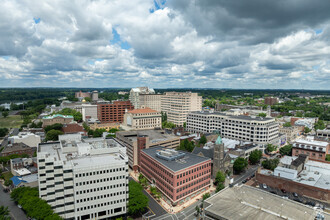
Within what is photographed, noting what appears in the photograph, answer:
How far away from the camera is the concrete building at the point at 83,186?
6988 cm

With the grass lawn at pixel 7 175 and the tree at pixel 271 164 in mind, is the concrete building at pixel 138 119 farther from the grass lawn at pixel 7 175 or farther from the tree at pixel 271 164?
the tree at pixel 271 164

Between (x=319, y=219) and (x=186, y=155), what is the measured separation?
182ft

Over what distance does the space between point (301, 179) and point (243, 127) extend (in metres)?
71.5

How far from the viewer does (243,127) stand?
162 m

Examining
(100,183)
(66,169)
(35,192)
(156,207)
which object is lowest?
(156,207)

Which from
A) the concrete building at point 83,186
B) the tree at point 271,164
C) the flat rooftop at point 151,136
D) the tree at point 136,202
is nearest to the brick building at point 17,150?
the flat rooftop at point 151,136

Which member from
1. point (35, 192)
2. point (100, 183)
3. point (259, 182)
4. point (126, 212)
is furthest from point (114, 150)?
point (259, 182)

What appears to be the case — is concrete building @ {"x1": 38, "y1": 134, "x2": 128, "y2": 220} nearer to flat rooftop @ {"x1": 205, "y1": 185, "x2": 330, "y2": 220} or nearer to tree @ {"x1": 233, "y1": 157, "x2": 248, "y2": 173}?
flat rooftop @ {"x1": 205, "y1": 185, "x2": 330, "y2": 220}

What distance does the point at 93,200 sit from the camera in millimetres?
72375

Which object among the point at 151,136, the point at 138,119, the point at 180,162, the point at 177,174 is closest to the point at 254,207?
the point at 177,174

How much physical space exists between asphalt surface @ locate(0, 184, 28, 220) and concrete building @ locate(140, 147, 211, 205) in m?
52.8

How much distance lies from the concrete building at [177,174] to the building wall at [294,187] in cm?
2603

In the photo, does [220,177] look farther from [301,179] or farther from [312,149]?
[312,149]

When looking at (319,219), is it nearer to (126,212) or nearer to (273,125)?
(126,212)
